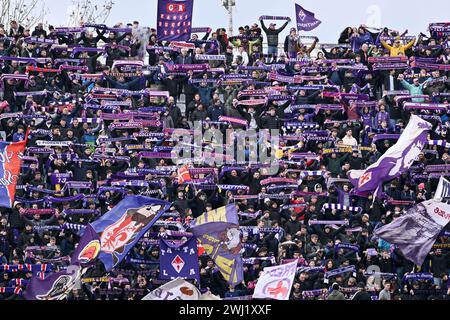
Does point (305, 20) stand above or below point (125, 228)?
above

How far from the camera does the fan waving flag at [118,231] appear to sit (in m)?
31.2

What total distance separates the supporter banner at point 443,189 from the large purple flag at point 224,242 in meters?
4.48

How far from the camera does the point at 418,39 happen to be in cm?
3994

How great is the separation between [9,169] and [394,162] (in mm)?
7592

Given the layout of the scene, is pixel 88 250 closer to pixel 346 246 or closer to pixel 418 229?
pixel 346 246

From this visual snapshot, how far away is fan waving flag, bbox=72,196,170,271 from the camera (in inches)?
1228

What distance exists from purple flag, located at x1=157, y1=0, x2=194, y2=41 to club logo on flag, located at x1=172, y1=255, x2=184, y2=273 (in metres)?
8.08

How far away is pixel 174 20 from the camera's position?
129 ft

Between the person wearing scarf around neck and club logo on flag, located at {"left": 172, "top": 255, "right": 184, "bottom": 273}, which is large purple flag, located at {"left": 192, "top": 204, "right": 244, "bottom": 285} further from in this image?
the person wearing scarf around neck

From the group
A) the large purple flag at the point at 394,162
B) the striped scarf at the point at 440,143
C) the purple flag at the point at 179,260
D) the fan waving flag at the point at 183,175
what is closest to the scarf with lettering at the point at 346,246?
the large purple flag at the point at 394,162

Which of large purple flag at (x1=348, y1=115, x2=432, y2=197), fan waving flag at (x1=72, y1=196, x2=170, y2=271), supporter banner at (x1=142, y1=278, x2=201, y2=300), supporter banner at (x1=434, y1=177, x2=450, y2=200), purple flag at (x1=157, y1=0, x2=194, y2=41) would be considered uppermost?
purple flag at (x1=157, y1=0, x2=194, y2=41)

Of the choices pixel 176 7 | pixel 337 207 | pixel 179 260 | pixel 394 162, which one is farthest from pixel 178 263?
pixel 176 7

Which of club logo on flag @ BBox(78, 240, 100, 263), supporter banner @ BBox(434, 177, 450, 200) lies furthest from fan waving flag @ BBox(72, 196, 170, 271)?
supporter banner @ BBox(434, 177, 450, 200)
